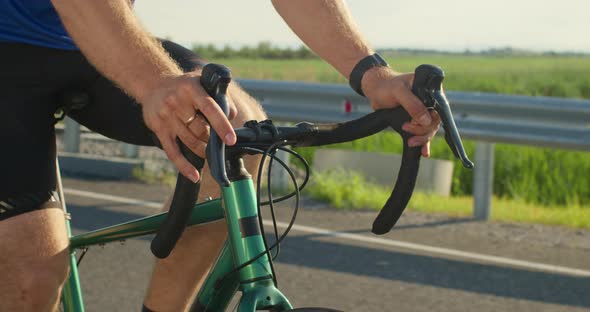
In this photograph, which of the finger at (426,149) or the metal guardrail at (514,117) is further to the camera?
the metal guardrail at (514,117)

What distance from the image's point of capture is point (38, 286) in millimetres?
2494

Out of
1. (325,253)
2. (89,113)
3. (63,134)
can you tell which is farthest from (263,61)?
(89,113)

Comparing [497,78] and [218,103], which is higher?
[497,78]

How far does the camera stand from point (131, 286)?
5234 millimetres

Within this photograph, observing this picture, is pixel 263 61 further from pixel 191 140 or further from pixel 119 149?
pixel 191 140

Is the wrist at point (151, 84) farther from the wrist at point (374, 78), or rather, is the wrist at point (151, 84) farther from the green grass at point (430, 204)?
the green grass at point (430, 204)

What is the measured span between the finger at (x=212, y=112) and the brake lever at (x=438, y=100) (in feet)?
1.35

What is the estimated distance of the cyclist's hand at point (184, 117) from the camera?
183cm

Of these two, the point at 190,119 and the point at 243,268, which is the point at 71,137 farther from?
the point at 190,119

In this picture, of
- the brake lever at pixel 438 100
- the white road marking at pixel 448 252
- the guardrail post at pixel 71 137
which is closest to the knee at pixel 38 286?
the brake lever at pixel 438 100

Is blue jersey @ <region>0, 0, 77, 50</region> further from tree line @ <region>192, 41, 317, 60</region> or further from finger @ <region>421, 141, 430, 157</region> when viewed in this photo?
tree line @ <region>192, 41, 317, 60</region>

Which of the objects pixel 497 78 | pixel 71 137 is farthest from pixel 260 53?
pixel 71 137

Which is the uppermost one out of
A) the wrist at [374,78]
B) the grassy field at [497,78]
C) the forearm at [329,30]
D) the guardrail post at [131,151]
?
the grassy field at [497,78]

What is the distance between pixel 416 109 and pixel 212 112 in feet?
1.49
